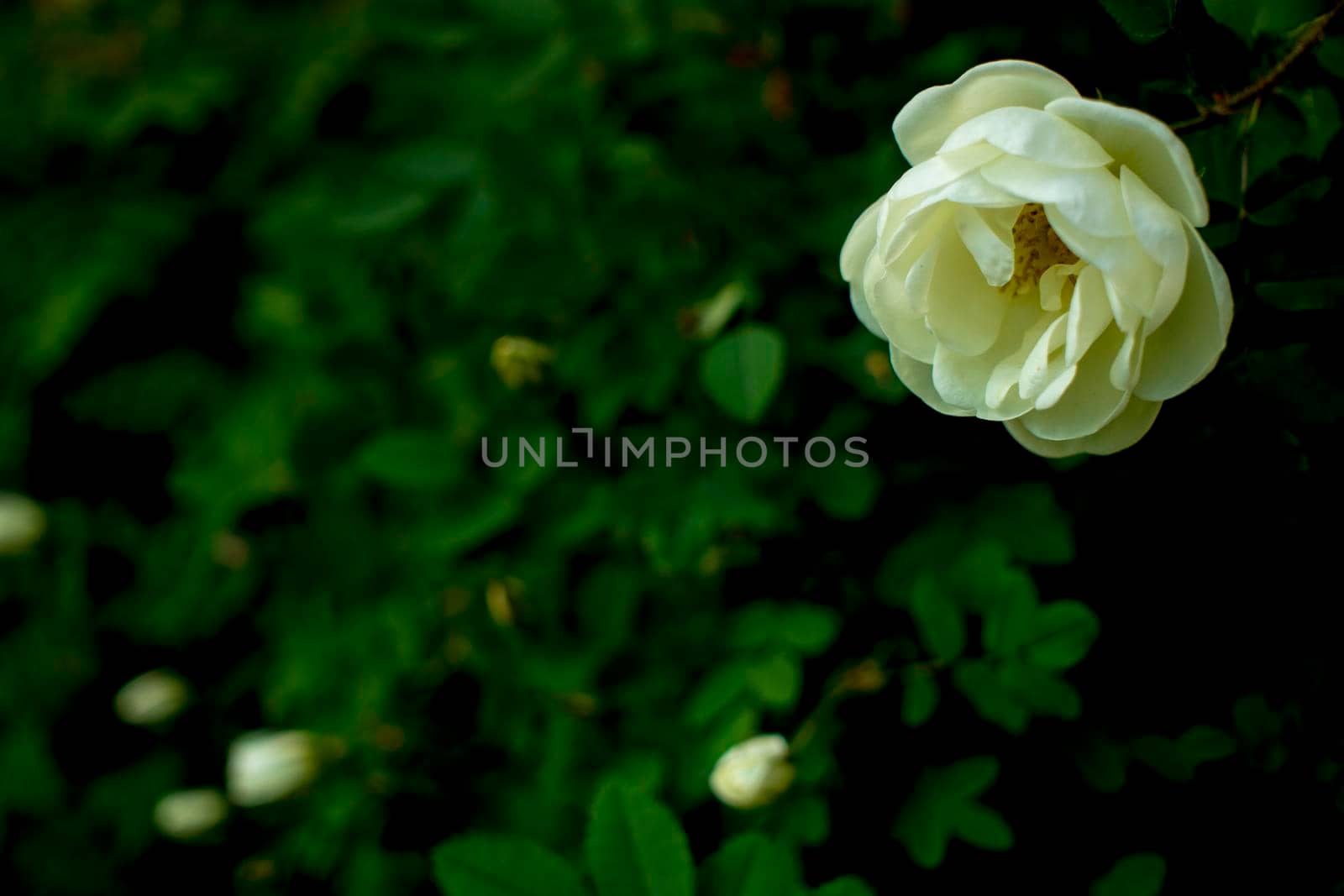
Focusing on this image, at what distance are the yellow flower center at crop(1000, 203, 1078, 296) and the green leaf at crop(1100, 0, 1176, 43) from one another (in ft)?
0.42

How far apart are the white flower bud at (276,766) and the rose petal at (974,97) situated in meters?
1.03

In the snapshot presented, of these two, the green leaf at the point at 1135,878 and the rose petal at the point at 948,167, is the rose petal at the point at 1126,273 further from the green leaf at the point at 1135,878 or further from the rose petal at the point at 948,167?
the green leaf at the point at 1135,878

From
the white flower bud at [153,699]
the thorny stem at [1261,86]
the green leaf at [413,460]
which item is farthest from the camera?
the white flower bud at [153,699]

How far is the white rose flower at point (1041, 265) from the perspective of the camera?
57cm

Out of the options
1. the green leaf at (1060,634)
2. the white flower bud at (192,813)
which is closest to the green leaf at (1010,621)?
the green leaf at (1060,634)

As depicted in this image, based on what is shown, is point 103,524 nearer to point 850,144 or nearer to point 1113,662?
point 850,144

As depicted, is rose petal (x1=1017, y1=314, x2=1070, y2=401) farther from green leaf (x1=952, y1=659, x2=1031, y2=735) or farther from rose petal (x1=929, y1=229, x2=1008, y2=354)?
green leaf (x1=952, y1=659, x2=1031, y2=735)

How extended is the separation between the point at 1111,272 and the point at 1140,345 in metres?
0.05

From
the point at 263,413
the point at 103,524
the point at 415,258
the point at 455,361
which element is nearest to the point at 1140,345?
the point at 455,361

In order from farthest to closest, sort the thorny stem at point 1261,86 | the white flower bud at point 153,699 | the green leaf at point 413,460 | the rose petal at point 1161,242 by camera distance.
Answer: the white flower bud at point 153,699
the green leaf at point 413,460
the thorny stem at point 1261,86
the rose petal at point 1161,242

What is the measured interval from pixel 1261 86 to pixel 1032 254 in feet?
0.60

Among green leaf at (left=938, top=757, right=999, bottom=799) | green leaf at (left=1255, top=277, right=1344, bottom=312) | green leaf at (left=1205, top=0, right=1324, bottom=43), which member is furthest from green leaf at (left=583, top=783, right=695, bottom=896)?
green leaf at (left=1205, top=0, right=1324, bottom=43)

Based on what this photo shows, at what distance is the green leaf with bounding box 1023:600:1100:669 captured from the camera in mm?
779

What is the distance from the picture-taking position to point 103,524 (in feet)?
5.74
